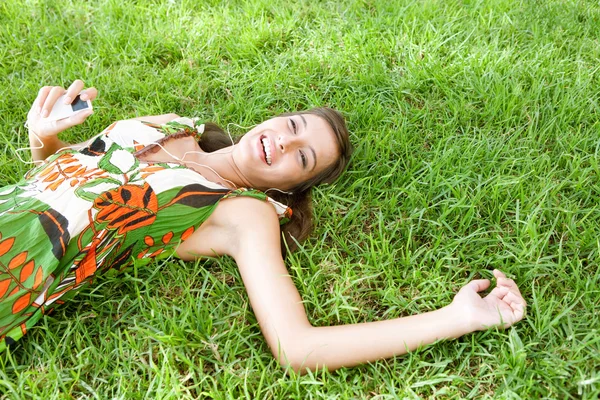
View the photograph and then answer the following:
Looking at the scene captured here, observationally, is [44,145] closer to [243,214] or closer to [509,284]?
[243,214]

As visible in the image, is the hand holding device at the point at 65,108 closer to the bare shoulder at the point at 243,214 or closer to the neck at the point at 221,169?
the neck at the point at 221,169

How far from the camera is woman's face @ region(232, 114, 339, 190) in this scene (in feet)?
8.20

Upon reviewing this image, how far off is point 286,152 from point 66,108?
1.04 metres

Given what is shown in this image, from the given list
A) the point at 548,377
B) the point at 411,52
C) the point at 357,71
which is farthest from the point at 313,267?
the point at 411,52

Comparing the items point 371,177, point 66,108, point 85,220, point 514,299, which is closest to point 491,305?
point 514,299

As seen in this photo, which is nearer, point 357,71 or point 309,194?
point 309,194

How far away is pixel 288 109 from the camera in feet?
Result: 10.3

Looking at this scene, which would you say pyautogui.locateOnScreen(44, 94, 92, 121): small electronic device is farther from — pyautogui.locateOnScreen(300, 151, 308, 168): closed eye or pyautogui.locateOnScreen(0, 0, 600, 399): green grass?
pyautogui.locateOnScreen(300, 151, 308, 168): closed eye

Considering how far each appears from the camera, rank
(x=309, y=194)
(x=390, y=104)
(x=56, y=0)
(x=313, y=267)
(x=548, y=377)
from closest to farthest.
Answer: (x=548, y=377), (x=313, y=267), (x=309, y=194), (x=390, y=104), (x=56, y=0)

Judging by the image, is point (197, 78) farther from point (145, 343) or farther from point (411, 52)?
point (145, 343)

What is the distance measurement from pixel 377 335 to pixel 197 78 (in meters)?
2.09

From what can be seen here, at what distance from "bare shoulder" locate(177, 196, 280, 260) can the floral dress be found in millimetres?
36

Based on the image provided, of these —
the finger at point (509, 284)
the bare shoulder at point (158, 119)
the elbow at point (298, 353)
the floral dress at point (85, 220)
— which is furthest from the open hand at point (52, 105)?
the finger at point (509, 284)

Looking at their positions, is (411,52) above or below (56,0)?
below
